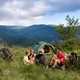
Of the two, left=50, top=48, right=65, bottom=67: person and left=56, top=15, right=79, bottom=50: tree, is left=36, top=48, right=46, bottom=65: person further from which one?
left=56, top=15, right=79, bottom=50: tree

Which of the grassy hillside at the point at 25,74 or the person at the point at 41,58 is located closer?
the grassy hillside at the point at 25,74

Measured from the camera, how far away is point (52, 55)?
70.3 feet

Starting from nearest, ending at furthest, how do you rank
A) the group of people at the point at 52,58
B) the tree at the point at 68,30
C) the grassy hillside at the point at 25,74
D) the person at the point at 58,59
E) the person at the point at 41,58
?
1. the grassy hillside at the point at 25,74
2. the person at the point at 41,58
3. the group of people at the point at 52,58
4. the person at the point at 58,59
5. the tree at the point at 68,30

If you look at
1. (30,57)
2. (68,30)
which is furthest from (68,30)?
(30,57)

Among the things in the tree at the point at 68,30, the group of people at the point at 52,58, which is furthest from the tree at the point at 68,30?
the group of people at the point at 52,58

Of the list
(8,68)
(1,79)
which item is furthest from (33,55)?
(1,79)

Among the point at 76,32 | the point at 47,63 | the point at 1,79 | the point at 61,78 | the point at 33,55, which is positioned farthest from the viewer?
the point at 76,32

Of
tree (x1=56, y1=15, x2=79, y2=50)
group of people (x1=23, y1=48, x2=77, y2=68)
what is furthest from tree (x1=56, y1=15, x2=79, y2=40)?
group of people (x1=23, y1=48, x2=77, y2=68)

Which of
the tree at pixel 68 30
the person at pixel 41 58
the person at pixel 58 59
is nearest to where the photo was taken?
the person at pixel 41 58

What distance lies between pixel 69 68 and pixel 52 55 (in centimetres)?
133

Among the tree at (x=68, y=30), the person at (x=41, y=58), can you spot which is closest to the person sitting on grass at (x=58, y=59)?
the person at (x=41, y=58)

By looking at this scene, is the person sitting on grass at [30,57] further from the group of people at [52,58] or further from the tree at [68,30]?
the tree at [68,30]

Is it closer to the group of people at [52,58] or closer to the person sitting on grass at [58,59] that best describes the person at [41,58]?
the group of people at [52,58]

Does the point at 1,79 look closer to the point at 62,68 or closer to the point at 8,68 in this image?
the point at 8,68
